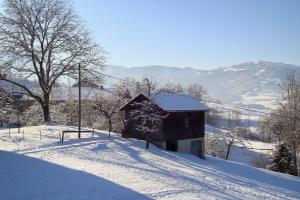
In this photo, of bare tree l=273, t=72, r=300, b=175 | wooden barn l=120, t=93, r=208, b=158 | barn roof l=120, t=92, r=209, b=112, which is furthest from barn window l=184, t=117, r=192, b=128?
bare tree l=273, t=72, r=300, b=175

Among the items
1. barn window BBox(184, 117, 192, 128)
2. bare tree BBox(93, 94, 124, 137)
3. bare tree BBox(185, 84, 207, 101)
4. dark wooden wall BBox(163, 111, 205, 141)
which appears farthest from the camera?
bare tree BBox(185, 84, 207, 101)

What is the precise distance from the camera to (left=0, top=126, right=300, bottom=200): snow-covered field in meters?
19.0

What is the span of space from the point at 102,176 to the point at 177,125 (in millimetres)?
18462

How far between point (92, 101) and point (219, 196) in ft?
123

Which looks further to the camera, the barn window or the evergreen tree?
the evergreen tree

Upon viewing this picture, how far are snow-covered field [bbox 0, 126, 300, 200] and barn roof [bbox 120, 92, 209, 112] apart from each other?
584 cm

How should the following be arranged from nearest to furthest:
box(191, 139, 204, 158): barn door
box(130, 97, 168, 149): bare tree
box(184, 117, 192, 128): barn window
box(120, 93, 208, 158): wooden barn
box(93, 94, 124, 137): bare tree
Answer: box(130, 97, 168, 149): bare tree → box(120, 93, 208, 158): wooden barn → box(184, 117, 192, 128): barn window → box(191, 139, 204, 158): barn door → box(93, 94, 124, 137): bare tree

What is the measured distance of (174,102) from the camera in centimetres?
3984

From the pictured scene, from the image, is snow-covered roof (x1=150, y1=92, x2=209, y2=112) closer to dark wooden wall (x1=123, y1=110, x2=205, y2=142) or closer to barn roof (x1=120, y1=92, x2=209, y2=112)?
barn roof (x1=120, y1=92, x2=209, y2=112)

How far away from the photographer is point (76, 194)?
60.3ft

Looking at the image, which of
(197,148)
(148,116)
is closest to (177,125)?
(148,116)

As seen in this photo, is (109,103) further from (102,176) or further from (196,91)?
(196,91)

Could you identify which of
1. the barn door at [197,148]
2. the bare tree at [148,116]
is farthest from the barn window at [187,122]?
the bare tree at [148,116]

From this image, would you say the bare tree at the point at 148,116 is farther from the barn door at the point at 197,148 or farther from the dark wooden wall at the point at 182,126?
the barn door at the point at 197,148
